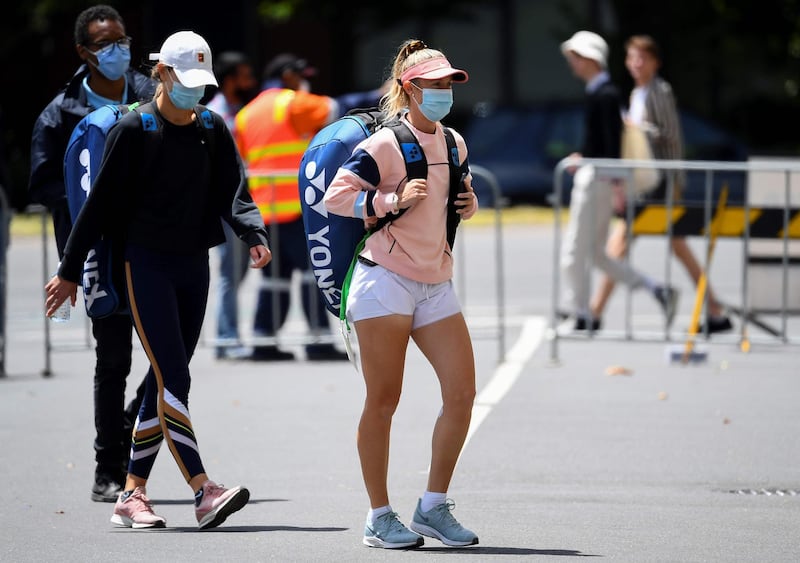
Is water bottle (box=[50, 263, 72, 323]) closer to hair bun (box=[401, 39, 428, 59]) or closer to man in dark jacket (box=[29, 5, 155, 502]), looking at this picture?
man in dark jacket (box=[29, 5, 155, 502])

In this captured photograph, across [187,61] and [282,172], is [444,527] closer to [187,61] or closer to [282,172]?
[187,61]

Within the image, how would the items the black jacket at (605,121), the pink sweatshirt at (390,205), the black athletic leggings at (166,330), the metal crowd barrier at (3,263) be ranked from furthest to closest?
the black jacket at (605,121)
the metal crowd barrier at (3,263)
the black athletic leggings at (166,330)
the pink sweatshirt at (390,205)

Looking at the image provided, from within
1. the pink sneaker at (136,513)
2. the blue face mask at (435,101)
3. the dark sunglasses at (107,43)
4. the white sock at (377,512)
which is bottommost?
the pink sneaker at (136,513)

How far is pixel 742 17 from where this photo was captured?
97.6ft

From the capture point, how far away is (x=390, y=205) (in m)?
5.83

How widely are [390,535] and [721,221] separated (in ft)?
18.4

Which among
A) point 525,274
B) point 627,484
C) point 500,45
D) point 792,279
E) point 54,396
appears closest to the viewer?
point 627,484

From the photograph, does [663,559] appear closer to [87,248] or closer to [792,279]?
[87,248]

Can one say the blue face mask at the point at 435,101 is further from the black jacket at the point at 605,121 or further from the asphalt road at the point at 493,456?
the black jacket at the point at 605,121

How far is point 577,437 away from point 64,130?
308cm

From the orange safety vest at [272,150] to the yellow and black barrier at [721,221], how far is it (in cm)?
243

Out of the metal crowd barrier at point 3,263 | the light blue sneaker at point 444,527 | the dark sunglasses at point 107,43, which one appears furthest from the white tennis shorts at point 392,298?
the metal crowd barrier at point 3,263

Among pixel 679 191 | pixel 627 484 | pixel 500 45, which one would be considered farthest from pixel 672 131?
pixel 500 45

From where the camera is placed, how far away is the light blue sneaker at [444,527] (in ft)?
19.9
